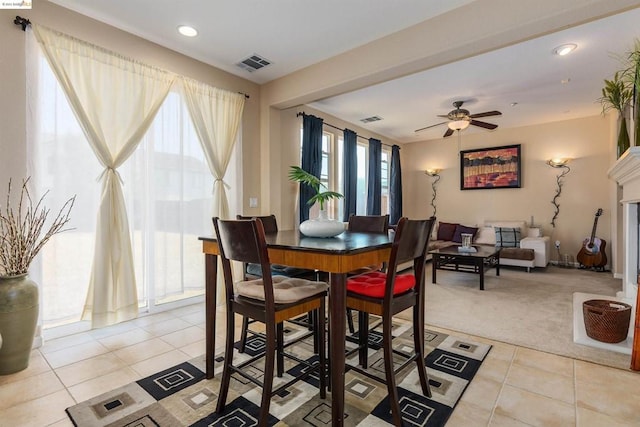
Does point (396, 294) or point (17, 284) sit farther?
point (17, 284)

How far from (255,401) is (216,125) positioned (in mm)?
2795

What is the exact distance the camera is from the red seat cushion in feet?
5.29

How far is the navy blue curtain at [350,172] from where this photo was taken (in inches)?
218

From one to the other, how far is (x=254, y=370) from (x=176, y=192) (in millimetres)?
1989

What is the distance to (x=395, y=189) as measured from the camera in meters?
7.04

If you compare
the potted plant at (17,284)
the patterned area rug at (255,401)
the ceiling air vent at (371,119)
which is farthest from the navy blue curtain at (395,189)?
the potted plant at (17,284)

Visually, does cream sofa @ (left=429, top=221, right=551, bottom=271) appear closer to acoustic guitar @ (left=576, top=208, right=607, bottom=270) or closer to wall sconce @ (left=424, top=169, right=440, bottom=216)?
acoustic guitar @ (left=576, top=208, right=607, bottom=270)

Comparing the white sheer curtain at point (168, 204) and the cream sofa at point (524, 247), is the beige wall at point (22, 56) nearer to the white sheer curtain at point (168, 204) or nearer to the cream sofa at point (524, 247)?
the white sheer curtain at point (168, 204)

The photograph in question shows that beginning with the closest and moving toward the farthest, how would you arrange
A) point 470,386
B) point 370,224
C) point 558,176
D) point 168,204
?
1. point 470,386
2. point 370,224
3. point 168,204
4. point 558,176

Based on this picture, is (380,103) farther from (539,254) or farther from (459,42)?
(539,254)

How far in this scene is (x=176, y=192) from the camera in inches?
126

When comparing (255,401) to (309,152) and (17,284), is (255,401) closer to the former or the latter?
(17,284)

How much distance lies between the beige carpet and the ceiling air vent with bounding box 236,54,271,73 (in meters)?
3.17

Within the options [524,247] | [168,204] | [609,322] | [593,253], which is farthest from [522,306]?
[168,204]
